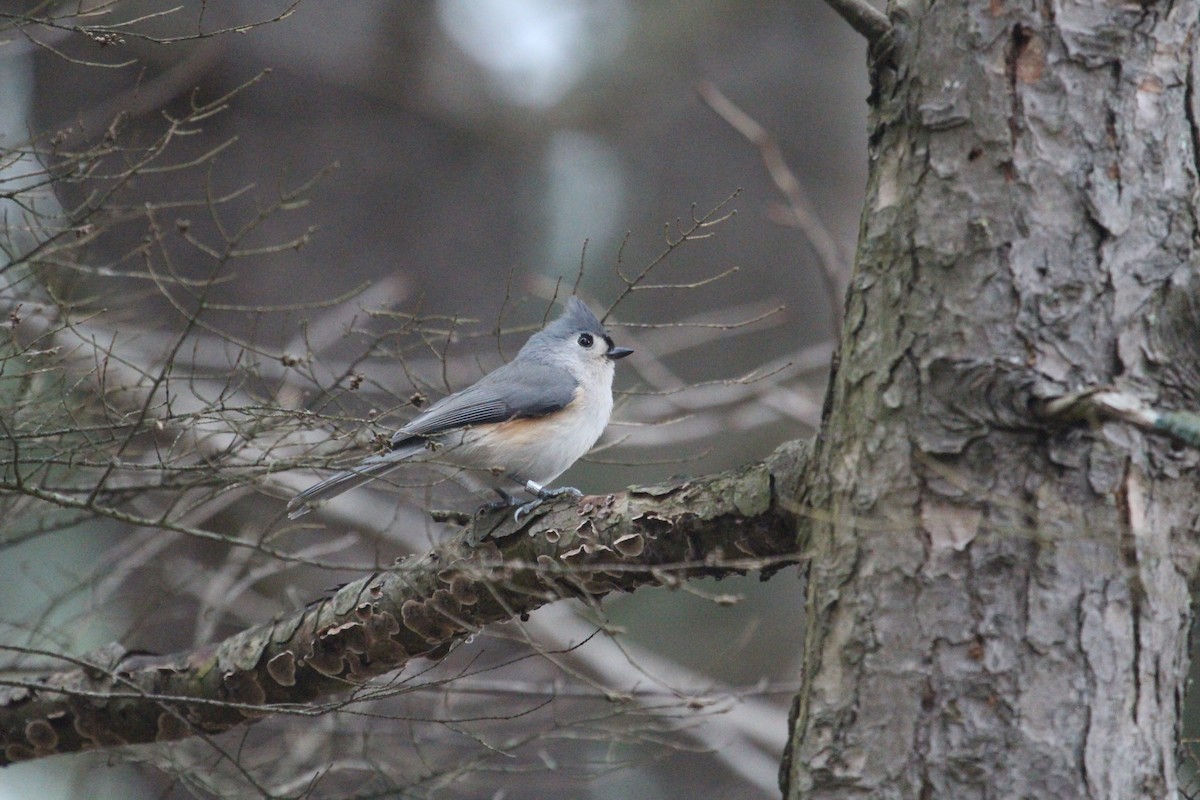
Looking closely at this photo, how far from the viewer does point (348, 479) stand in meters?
3.60

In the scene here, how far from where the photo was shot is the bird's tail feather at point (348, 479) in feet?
10.5

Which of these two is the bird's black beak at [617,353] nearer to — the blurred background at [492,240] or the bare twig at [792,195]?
the blurred background at [492,240]

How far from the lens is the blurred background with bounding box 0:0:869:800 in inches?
217

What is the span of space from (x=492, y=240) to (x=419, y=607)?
4.75 m

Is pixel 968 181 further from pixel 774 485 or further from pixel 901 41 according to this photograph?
pixel 774 485

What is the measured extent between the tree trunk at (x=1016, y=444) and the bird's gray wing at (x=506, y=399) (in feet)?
6.87

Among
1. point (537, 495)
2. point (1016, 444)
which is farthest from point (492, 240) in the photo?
point (1016, 444)

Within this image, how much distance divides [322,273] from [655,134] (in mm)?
2950

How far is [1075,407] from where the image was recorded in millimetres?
2035

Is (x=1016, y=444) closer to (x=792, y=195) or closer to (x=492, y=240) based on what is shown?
(x=792, y=195)

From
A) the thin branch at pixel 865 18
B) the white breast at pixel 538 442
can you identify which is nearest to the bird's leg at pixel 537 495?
the white breast at pixel 538 442

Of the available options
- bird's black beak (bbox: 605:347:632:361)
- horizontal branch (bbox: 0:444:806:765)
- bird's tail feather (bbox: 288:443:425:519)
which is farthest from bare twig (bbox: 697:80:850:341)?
horizontal branch (bbox: 0:444:806:765)

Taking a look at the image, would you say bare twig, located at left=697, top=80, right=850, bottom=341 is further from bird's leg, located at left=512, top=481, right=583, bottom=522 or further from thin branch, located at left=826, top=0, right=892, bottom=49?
thin branch, located at left=826, top=0, right=892, bottom=49

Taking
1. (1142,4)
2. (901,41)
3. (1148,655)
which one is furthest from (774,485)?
(1142,4)
